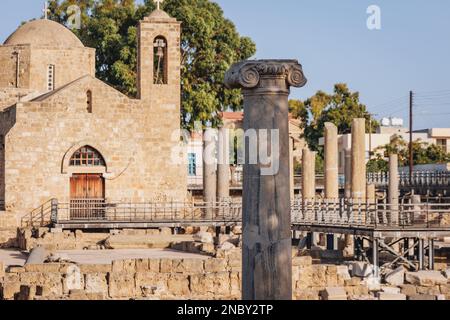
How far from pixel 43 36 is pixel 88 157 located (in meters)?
9.44

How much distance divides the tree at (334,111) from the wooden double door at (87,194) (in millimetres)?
33780

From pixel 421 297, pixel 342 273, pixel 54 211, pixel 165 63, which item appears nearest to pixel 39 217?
pixel 54 211

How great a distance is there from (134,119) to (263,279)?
1191 inches

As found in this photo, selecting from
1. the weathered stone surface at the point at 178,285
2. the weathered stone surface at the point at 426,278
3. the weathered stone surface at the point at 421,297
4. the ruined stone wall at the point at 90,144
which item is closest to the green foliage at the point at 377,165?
the ruined stone wall at the point at 90,144

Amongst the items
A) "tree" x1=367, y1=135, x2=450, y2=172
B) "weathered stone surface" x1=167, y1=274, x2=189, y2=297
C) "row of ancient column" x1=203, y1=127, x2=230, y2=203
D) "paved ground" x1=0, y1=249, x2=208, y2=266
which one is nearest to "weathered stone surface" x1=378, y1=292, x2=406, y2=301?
"weathered stone surface" x1=167, y1=274, x2=189, y2=297

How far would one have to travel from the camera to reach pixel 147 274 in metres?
23.6

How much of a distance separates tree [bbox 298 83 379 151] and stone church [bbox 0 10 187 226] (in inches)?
1267

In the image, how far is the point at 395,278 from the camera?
27.0m

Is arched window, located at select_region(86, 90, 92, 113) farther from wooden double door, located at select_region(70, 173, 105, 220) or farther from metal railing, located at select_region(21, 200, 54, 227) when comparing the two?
metal railing, located at select_region(21, 200, 54, 227)

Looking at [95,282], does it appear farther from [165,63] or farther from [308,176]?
[308,176]

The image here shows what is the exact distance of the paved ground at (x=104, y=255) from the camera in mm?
29781

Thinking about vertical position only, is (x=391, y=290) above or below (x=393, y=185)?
below

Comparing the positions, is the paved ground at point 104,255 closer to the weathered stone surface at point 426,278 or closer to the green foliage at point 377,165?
the weathered stone surface at point 426,278
